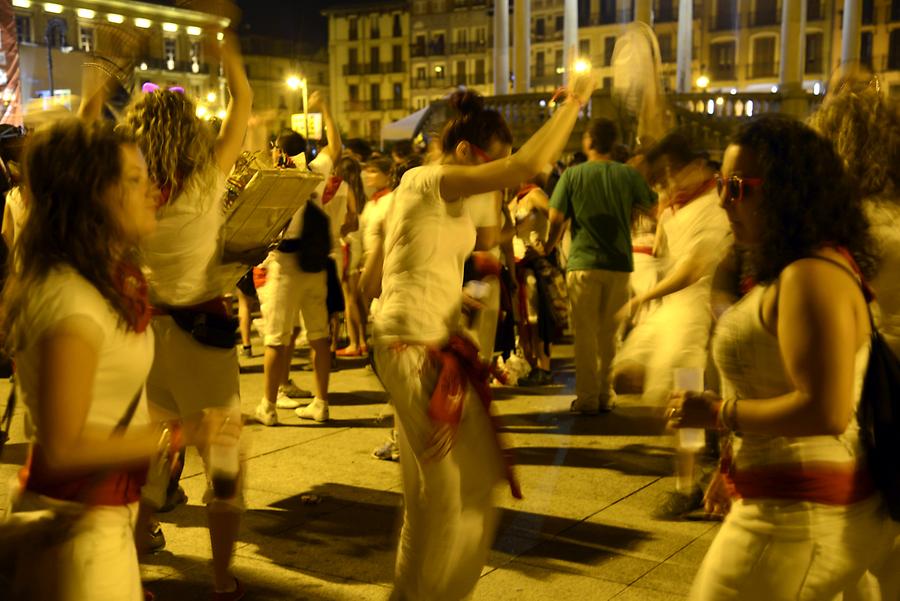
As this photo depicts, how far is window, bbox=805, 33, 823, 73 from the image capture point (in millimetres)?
60938

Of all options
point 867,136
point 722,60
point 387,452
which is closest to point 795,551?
point 867,136

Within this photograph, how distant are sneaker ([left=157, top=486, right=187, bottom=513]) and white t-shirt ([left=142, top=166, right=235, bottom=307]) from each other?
168 cm

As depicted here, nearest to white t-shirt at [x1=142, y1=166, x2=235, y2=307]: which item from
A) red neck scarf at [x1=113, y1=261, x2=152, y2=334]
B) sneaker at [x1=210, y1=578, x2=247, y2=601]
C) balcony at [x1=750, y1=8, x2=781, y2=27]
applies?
sneaker at [x1=210, y1=578, x2=247, y2=601]

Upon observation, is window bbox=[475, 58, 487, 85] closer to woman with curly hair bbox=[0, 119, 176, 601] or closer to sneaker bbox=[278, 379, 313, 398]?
sneaker bbox=[278, 379, 313, 398]

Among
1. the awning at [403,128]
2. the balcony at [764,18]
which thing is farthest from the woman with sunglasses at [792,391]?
the balcony at [764,18]

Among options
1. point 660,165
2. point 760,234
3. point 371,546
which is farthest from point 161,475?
point 660,165

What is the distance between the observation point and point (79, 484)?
2.34 m

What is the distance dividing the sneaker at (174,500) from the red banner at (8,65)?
43.2ft

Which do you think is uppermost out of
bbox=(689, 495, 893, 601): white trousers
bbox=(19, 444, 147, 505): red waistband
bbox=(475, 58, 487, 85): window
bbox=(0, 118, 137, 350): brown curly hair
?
bbox=(475, 58, 487, 85): window

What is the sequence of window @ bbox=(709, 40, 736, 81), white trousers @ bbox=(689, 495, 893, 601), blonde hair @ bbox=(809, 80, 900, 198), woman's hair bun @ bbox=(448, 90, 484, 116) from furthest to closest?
window @ bbox=(709, 40, 736, 81) < woman's hair bun @ bbox=(448, 90, 484, 116) < blonde hair @ bbox=(809, 80, 900, 198) < white trousers @ bbox=(689, 495, 893, 601)

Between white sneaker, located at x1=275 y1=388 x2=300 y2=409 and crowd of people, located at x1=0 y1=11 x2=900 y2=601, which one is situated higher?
crowd of people, located at x1=0 y1=11 x2=900 y2=601

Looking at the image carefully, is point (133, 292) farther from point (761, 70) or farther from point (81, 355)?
point (761, 70)

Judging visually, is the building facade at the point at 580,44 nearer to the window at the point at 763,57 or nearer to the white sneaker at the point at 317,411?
the window at the point at 763,57

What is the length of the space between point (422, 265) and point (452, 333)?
267mm
